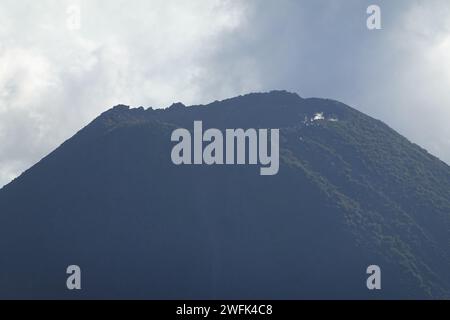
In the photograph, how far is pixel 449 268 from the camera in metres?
185

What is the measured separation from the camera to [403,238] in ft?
627

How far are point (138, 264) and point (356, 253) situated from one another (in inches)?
1611

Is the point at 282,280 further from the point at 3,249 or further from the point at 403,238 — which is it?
the point at 3,249

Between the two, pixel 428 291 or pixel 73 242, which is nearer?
pixel 428 291
